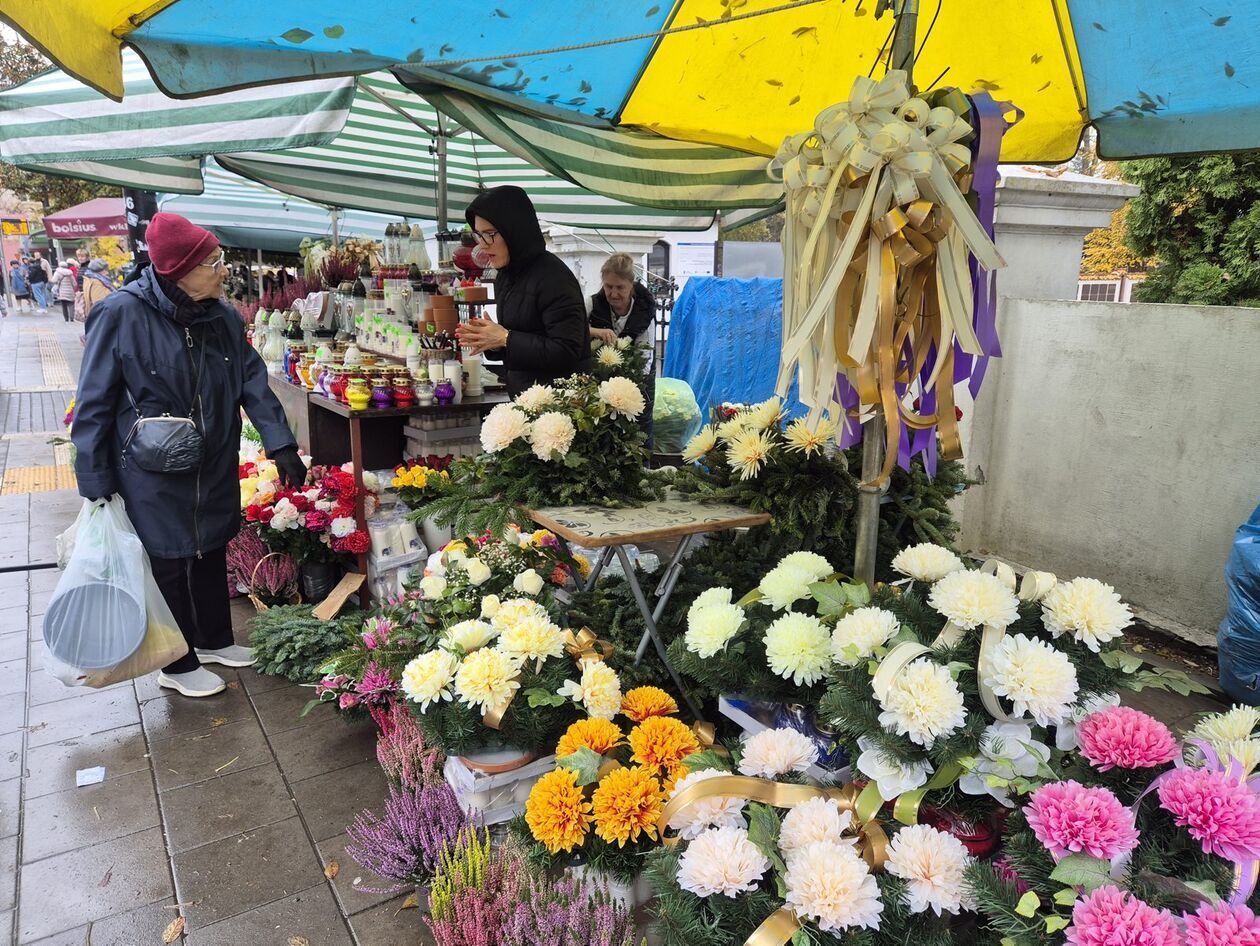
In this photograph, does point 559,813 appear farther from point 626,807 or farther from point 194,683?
point 194,683

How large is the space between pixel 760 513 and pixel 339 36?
66.2 inches

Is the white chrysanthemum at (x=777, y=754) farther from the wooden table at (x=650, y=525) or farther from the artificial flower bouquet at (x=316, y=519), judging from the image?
the artificial flower bouquet at (x=316, y=519)

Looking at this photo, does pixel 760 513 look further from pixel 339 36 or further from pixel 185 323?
pixel 185 323

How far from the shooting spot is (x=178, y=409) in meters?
3.04

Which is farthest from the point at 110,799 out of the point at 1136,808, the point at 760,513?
the point at 1136,808

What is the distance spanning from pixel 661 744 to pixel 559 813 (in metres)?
0.30

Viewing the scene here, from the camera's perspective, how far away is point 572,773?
1861 millimetres

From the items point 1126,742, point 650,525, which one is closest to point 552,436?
point 650,525

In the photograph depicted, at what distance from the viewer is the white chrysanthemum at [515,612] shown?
229 centimetres

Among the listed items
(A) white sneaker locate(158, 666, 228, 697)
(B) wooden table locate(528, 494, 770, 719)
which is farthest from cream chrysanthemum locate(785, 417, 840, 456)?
(A) white sneaker locate(158, 666, 228, 697)

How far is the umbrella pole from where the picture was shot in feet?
5.65

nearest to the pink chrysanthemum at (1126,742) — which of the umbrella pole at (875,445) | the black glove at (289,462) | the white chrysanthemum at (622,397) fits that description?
the umbrella pole at (875,445)

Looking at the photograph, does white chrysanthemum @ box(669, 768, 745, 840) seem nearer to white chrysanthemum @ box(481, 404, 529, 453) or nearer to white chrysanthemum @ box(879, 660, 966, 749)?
white chrysanthemum @ box(879, 660, 966, 749)

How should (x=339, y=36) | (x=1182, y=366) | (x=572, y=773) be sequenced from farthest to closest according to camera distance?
(x=1182, y=366) → (x=339, y=36) → (x=572, y=773)
